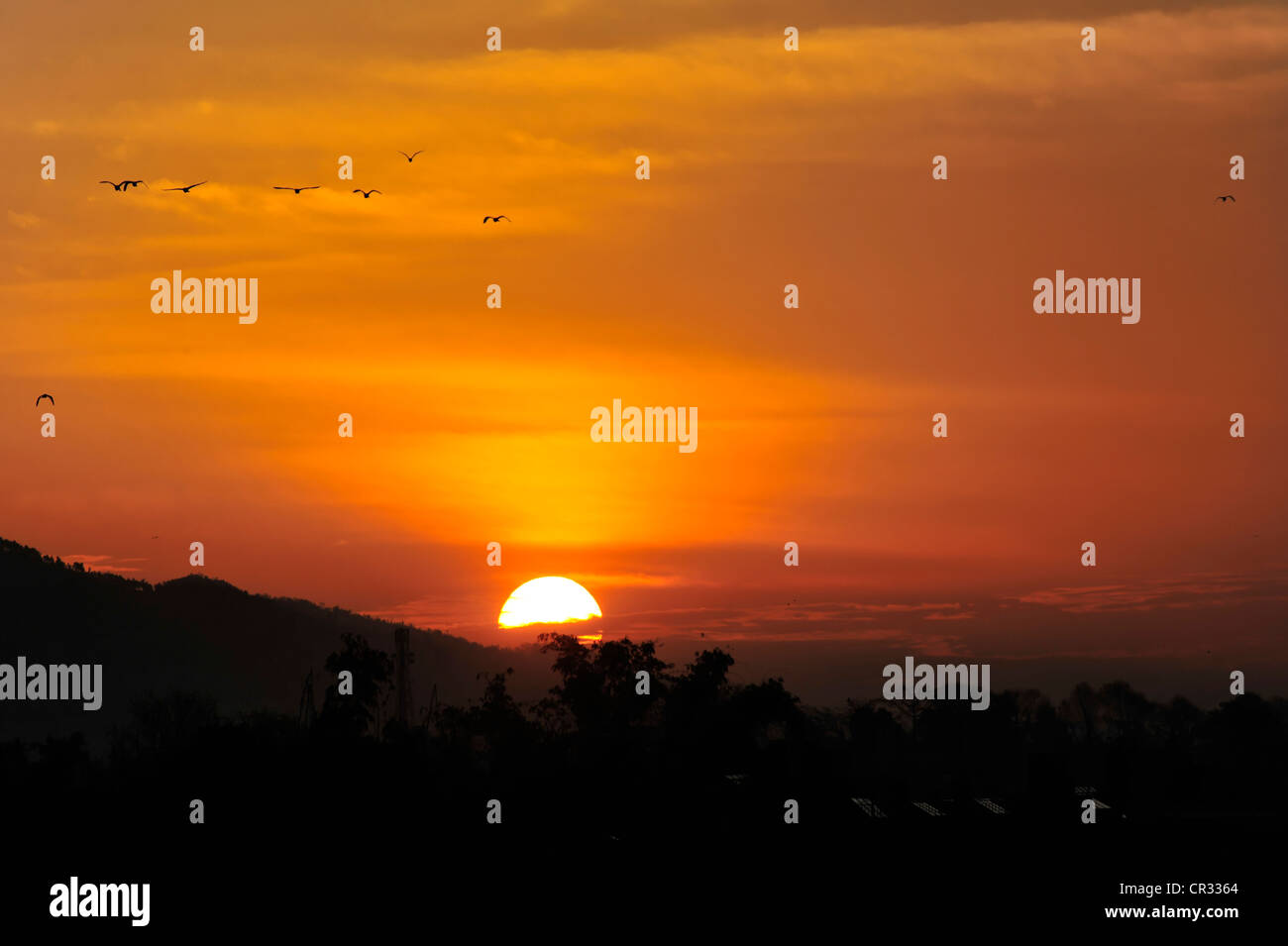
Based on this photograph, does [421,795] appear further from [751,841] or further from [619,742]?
[619,742]

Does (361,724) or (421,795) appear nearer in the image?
(421,795)

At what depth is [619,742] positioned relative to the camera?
358ft

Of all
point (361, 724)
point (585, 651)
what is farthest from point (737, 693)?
point (361, 724)

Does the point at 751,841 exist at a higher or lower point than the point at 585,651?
lower
